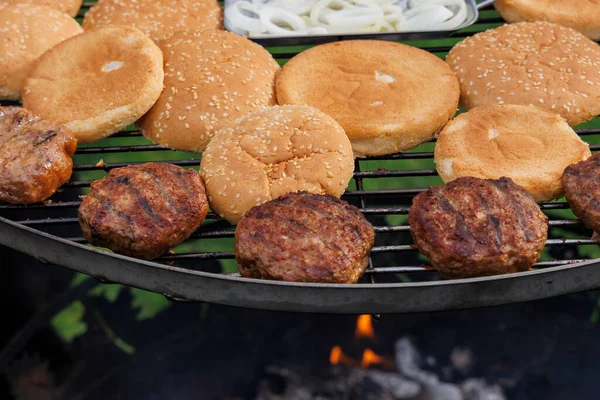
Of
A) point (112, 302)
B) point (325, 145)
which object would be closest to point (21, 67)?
point (112, 302)

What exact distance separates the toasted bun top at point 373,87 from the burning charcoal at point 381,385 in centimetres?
169

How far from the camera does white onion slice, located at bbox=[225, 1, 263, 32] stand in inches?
171

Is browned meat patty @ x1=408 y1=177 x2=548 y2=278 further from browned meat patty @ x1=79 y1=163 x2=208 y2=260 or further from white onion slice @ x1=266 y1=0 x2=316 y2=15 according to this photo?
white onion slice @ x1=266 y1=0 x2=316 y2=15

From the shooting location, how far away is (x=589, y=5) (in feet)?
14.7

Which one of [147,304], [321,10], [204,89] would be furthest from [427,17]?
[147,304]

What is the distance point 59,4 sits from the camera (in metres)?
4.71

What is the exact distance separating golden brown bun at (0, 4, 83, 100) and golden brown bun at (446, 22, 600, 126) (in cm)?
269

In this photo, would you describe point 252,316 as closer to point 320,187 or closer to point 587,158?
point 320,187

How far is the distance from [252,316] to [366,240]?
6.05 ft

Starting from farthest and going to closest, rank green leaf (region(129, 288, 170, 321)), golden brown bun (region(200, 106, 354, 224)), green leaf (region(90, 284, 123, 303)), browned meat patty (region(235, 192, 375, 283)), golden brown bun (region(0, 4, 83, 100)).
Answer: green leaf (region(90, 284, 123, 303)) → green leaf (region(129, 288, 170, 321)) → golden brown bun (region(0, 4, 83, 100)) → golden brown bun (region(200, 106, 354, 224)) → browned meat patty (region(235, 192, 375, 283))

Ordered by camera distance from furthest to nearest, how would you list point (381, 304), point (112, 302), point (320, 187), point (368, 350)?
point (112, 302) < point (368, 350) < point (320, 187) < point (381, 304)

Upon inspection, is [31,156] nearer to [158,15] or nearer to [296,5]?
[158,15]

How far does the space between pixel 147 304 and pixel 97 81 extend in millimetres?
1742

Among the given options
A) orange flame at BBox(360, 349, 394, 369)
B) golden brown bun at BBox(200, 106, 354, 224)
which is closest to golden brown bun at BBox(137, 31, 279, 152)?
golden brown bun at BBox(200, 106, 354, 224)
